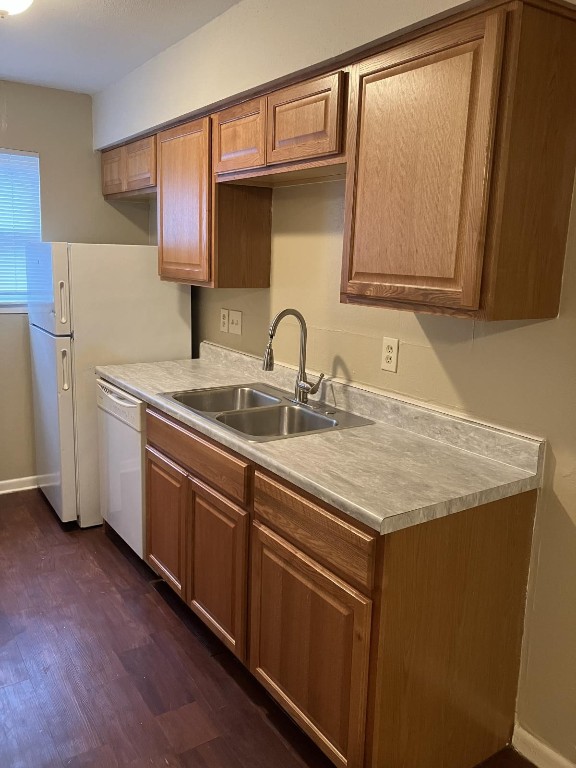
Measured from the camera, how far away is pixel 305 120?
2029 mm

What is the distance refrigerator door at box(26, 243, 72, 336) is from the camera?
301 centimetres

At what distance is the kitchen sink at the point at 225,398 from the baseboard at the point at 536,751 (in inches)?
57.3

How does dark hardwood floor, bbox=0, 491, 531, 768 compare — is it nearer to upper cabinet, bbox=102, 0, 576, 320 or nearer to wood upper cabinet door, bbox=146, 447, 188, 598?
wood upper cabinet door, bbox=146, 447, 188, 598

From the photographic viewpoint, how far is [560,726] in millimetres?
1788

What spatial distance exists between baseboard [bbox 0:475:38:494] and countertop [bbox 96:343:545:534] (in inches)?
68.8

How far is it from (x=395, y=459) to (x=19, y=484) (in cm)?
280

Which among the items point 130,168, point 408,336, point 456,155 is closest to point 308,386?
point 408,336

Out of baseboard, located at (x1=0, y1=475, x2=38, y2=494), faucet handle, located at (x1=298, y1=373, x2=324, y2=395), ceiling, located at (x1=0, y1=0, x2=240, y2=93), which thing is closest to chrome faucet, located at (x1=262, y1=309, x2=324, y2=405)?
faucet handle, located at (x1=298, y1=373, x2=324, y2=395)

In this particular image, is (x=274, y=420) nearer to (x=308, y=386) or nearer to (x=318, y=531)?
(x=308, y=386)

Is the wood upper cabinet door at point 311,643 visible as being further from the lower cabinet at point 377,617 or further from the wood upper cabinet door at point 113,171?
the wood upper cabinet door at point 113,171

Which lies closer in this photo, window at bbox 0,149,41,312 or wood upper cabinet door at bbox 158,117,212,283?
wood upper cabinet door at bbox 158,117,212,283

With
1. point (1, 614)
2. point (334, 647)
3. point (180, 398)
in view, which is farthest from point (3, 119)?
point (334, 647)

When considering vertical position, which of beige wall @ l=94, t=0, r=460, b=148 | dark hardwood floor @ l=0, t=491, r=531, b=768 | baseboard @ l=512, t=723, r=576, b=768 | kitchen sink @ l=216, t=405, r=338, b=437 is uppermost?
beige wall @ l=94, t=0, r=460, b=148

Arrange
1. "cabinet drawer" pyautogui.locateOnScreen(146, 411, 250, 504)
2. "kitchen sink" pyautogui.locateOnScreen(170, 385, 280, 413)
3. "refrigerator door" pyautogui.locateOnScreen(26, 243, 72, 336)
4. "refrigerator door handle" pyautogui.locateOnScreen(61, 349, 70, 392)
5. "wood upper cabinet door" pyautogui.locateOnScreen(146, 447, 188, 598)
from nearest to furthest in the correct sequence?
"cabinet drawer" pyautogui.locateOnScreen(146, 411, 250, 504)
"wood upper cabinet door" pyautogui.locateOnScreen(146, 447, 188, 598)
"kitchen sink" pyautogui.locateOnScreen(170, 385, 280, 413)
"refrigerator door" pyautogui.locateOnScreen(26, 243, 72, 336)
"refrigerator door handle" pyautogui.locateOnScreen(61, 349, 70, 392)
